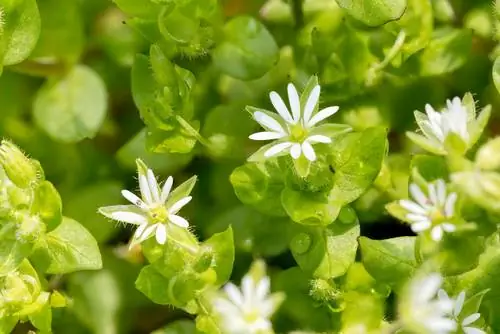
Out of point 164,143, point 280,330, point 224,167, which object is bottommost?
point 280,330

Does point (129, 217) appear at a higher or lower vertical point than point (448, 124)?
lower

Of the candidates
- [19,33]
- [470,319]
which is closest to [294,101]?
[470,319]

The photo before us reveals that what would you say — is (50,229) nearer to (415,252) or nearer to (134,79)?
(134,79)

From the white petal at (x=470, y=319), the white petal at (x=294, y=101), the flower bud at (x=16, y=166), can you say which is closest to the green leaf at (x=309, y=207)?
the white petal at (x=294, y=101)

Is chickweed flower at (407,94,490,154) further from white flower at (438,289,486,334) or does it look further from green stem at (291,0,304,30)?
green stem at (291,0,304,30)

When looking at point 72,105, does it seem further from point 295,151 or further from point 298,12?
point 295,151

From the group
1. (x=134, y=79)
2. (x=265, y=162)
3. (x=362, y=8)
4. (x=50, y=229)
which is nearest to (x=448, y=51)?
(x=362, y=8)
